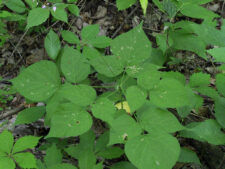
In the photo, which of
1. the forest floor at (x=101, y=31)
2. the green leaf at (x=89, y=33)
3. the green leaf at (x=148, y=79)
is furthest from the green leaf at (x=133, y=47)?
the forest floor at (x=101, y=31)

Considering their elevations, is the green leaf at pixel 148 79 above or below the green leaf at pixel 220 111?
above

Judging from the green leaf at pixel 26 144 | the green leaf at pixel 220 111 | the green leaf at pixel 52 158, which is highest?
the green leaf at pixel 220 111

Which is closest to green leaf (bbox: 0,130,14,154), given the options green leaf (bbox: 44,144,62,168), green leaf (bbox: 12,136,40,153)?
green leaf (bbox: 12,136,40,153)

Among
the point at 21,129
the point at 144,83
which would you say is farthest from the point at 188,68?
→ the point at 21,129

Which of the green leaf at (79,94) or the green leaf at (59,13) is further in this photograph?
the green leaf at (59,13)

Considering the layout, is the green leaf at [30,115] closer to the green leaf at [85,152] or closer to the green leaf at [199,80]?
the green leaf at [85,152]

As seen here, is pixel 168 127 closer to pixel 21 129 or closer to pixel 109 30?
pixel 21 129
